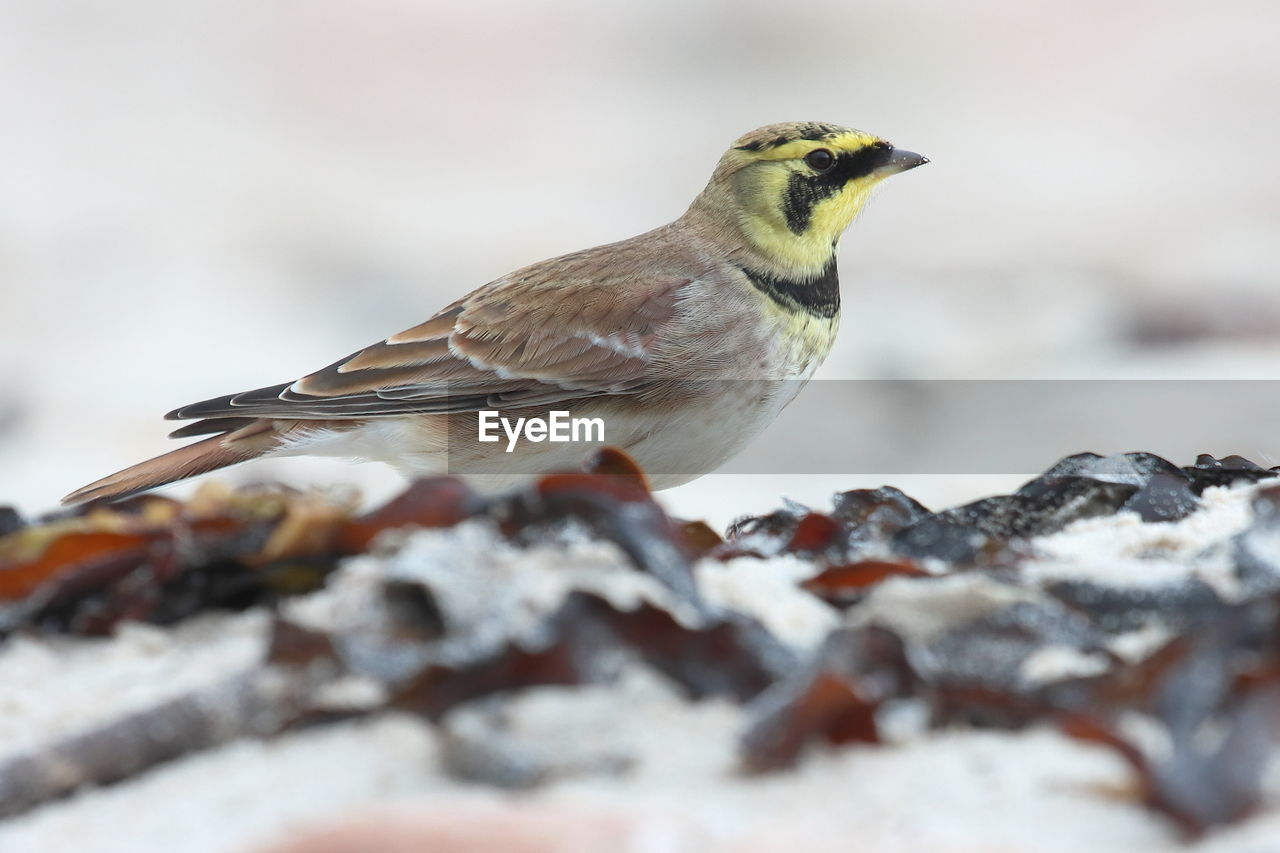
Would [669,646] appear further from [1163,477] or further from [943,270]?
[943,270]

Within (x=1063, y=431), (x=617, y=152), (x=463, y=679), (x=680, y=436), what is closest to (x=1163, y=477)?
(x=680, y=436)

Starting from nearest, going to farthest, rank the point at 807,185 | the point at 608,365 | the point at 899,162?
the point at 608,365, the point at 899,162, the point at 807,185

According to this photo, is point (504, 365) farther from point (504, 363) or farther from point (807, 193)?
point (807, 193)

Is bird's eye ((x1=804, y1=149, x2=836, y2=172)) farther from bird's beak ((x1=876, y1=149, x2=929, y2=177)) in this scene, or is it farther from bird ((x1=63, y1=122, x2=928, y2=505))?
bird's beak ((x1=876, y1=149, x2=929, y2=177))

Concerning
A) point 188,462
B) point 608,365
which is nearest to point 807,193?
point 608,365

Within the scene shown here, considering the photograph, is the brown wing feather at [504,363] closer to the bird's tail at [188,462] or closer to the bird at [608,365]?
the bird at [608,365]

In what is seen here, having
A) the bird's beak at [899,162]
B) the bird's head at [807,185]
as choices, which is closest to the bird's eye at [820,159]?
the bird's head at [807,185]

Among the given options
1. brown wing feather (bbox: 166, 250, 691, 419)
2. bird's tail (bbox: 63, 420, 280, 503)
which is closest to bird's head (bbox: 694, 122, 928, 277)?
brown wing feather (bbox: 166, 250, 691, 419)
